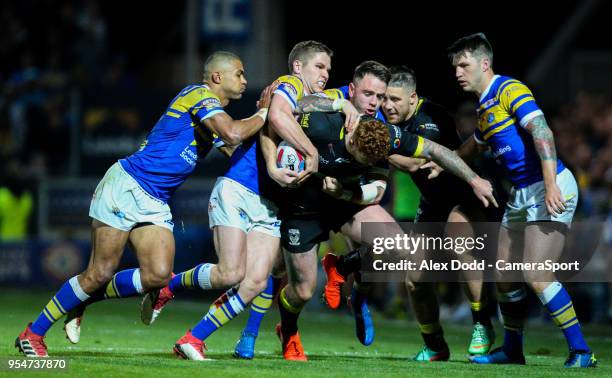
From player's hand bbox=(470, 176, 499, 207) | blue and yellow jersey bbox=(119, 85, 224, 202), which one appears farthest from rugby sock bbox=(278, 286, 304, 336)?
player's hand bbox=(470, 176, 499, 207)

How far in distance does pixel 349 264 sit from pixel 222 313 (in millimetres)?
1292

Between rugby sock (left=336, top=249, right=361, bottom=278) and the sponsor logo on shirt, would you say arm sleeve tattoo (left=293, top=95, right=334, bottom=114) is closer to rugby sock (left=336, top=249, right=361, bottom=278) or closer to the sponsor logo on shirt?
rugby sock (left=336, top=249, right=361, bottom=278)

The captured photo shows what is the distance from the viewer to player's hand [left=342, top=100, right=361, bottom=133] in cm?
959

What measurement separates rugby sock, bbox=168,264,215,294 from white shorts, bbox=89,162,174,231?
1.46 ft

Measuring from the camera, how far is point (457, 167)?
9719 millimetres

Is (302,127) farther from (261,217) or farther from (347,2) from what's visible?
(347,2)

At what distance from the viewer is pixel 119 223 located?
373 inches

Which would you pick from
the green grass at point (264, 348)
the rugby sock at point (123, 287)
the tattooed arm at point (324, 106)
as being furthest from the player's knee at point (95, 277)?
the tattooed arm at point (324, 106)

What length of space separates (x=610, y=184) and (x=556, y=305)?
22.2ft

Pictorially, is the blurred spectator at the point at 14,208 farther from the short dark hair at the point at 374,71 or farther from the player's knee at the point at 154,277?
the short dark hair at the point at 374,71

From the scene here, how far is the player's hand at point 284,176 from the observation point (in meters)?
9.51

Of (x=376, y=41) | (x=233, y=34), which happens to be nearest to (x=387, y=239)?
(x=233, y=34)

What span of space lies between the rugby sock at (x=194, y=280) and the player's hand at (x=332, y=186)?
3.64 feet

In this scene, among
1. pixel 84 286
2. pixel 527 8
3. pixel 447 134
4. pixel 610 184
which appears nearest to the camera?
pixel 84 286
